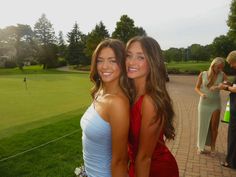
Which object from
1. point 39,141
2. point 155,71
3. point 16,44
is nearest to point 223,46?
point 39,141

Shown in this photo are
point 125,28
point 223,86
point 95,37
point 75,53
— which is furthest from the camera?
point 75,53

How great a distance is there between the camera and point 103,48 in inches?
95.8

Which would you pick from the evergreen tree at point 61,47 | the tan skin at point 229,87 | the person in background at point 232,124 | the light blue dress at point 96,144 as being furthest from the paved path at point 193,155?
the evergreen tree at point 61,47

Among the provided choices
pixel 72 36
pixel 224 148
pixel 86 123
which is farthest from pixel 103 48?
pixel 72 36

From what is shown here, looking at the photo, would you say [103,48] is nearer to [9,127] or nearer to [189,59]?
[9,127]

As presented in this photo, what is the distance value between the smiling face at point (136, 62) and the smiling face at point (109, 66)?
0.41 feet

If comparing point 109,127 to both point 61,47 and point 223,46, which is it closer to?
point 223,46

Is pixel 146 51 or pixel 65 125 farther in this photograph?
pixel 65 125

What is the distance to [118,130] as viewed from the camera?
6.48ft

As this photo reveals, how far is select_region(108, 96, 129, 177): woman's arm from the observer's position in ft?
6.47

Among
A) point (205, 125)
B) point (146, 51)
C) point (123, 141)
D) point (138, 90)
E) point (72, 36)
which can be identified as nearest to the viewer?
point (123, 141)

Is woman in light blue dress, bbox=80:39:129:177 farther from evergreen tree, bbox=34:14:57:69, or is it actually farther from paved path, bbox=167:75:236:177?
evergreen tree, bbox=34:14:57:69

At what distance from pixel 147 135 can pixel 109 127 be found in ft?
1.07

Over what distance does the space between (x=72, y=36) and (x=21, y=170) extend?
220 ft
